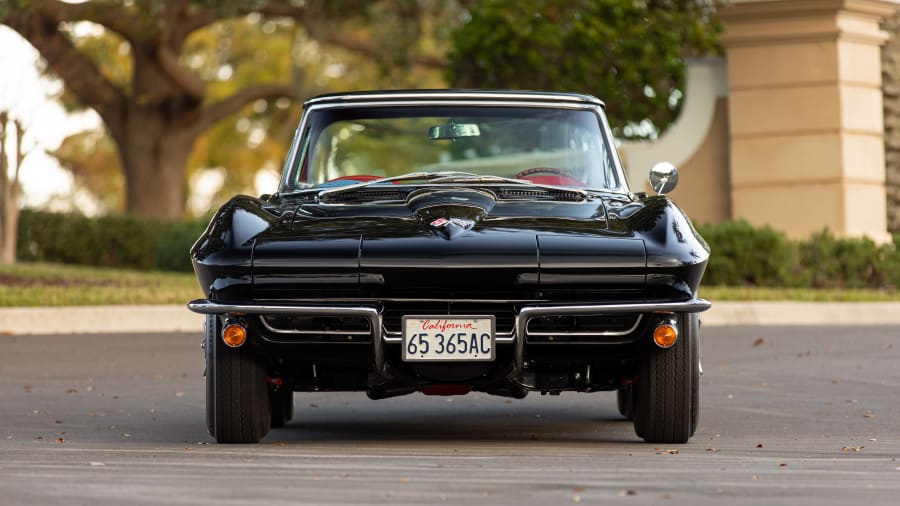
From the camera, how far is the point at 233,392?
21.0 ft

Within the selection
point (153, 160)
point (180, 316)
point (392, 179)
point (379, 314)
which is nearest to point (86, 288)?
point (180, 316)

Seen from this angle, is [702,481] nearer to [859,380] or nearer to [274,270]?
[274,270]

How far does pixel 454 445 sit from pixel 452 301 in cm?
93

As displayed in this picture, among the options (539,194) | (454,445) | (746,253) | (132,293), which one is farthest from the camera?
(746,253)

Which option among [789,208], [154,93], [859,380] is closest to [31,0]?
[154,93]

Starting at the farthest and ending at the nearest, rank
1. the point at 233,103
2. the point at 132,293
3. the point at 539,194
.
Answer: the point at 233,103
the point at 132,293
the point at 539,194

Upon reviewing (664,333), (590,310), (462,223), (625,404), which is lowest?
(625,404)

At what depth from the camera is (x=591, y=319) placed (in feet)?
20.4

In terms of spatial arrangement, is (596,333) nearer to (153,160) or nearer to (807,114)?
(807,114)

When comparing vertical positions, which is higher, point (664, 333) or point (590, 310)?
point (590, 310)

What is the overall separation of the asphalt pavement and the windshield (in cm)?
125

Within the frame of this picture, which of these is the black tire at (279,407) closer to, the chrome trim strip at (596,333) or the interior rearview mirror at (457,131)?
the interior rearview mirror at (457,131)

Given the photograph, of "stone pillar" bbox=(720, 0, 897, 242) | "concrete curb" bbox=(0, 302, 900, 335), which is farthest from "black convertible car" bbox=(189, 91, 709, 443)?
"stone pillar" bbox=(720, 0, 897, 242)

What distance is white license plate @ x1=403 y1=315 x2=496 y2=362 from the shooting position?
606 centimetres
